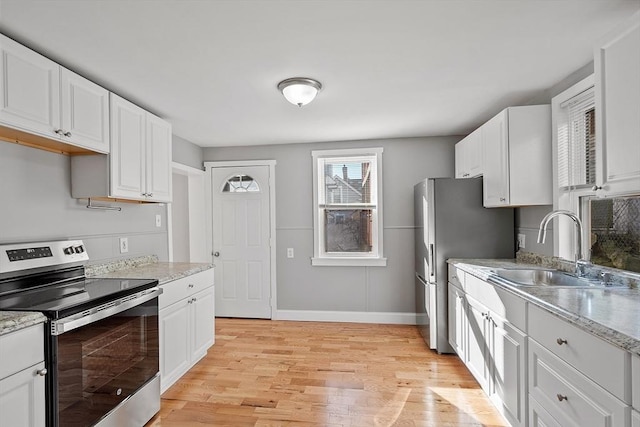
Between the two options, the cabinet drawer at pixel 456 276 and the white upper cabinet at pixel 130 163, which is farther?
the cabinet drawer at pixel 456 276

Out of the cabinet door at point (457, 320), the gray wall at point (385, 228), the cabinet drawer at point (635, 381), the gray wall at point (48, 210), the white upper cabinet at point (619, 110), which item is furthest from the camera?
the gray wall at point (385, 228)

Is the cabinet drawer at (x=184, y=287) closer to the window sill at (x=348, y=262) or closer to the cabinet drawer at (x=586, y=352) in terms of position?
the window sill at (x=348, y=262)

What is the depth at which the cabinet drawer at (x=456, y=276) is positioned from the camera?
2.77 meters

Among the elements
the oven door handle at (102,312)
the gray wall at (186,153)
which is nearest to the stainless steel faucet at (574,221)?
the oven door handle at (102,312)

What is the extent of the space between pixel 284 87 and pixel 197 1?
94 centimetres

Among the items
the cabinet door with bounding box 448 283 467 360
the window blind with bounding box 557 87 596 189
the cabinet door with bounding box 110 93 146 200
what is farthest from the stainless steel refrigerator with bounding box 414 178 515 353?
the cabinet door with bounding box 110 93 146 200

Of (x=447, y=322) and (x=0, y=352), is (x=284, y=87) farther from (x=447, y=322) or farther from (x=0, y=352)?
(x=447, y=322)

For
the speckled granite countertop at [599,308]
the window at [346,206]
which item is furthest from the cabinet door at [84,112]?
the speckled granite countertop at [599,308]

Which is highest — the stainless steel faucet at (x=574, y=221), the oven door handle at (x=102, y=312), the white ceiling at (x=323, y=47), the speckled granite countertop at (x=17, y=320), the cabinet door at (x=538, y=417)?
the white ceiling at (x=323, y=47)

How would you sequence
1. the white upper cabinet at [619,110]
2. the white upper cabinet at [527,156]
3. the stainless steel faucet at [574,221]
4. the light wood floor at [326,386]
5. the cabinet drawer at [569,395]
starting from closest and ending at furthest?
the cabinet drawer at [569,395]
the white upper cabinet at [619,110]
the stainless steel faucet at [574,221]
the light wood floor at [326,386]
the white upper cabinet at [527,156]

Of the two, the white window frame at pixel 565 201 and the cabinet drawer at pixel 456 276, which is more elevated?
the white window frame at pixel 565 201

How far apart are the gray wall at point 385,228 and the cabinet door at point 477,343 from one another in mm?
1434

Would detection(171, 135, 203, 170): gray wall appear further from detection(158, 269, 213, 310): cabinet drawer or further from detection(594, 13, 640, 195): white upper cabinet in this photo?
detection(594, 13, 640, 195): white upper cabinet

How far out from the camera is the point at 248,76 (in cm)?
228
